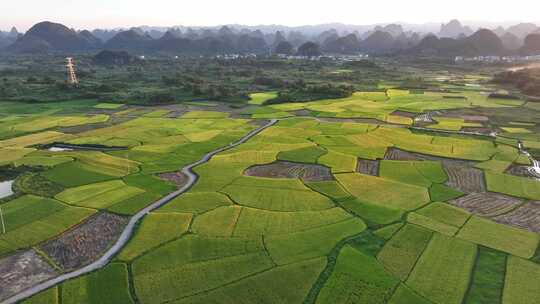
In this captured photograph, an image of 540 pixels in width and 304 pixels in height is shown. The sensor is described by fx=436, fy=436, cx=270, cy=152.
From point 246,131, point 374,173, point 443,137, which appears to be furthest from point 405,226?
point 246,131

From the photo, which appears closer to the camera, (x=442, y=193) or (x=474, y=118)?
(x=442, y=193)

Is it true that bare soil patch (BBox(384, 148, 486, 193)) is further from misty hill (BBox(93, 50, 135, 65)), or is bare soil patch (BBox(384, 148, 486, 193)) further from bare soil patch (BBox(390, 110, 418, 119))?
misty hill (BBox(93, 50, 135, 65))

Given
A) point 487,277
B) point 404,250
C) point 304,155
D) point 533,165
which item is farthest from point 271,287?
point 533,165

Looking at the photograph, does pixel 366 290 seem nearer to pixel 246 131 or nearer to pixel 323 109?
pixel 246 131

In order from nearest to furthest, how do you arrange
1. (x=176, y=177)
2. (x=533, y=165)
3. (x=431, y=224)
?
(x=431, y=224)
(x=176, y=177)
(x=533, y=165)

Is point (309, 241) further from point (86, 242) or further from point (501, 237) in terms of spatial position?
point (86, 242)

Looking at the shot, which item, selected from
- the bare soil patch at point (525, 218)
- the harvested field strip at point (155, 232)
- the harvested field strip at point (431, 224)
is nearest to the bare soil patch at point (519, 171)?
the bare soil patch at point (525, 218)
